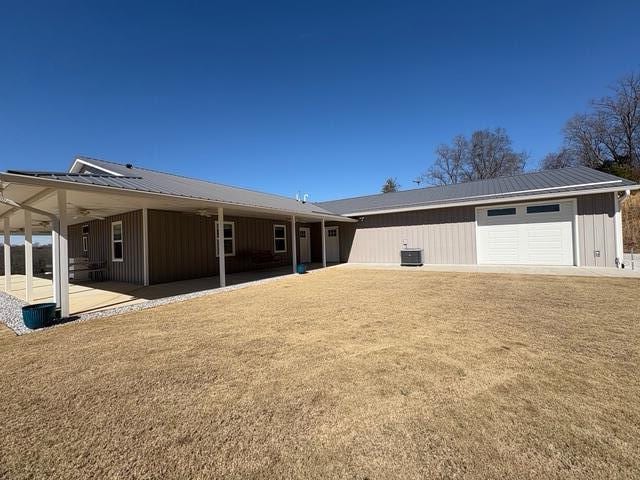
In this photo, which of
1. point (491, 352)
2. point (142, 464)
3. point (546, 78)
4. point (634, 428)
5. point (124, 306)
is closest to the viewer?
point (142, 464)

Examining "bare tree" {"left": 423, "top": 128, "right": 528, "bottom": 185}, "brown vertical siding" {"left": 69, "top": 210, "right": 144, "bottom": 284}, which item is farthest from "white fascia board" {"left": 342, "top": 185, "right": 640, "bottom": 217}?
"bare tree" {"left": 423, "top": 128, "right": 528, "bottom": 185}

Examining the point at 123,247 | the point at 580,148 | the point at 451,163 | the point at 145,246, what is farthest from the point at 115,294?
the point at 580,148

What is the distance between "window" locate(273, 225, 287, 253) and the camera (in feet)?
48.9

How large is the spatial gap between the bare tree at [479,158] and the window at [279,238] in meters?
26.2

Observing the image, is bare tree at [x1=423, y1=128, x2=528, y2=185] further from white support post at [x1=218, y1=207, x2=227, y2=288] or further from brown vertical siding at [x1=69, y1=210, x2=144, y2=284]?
brown vertical siding at [x1=69, y1=210, x2=144, y2=284]

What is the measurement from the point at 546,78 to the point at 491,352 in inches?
631

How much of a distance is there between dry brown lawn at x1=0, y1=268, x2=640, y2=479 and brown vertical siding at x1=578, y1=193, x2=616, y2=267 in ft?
23.4

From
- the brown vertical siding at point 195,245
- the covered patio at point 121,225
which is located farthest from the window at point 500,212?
the brown vertical siding at point 195,245

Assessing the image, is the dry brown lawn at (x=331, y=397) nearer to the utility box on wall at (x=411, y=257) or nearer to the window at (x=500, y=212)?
the window at (x=500, y=212)

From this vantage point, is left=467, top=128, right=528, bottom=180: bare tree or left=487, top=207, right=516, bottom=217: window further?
left=467, top=128, right=528, bottom=180: bare tree

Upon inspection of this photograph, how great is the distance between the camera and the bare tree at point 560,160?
28.5 m

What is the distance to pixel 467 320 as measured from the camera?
185 inches

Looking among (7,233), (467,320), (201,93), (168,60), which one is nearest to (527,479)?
(467,320)

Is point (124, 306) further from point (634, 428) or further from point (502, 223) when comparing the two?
point (502, 223)
